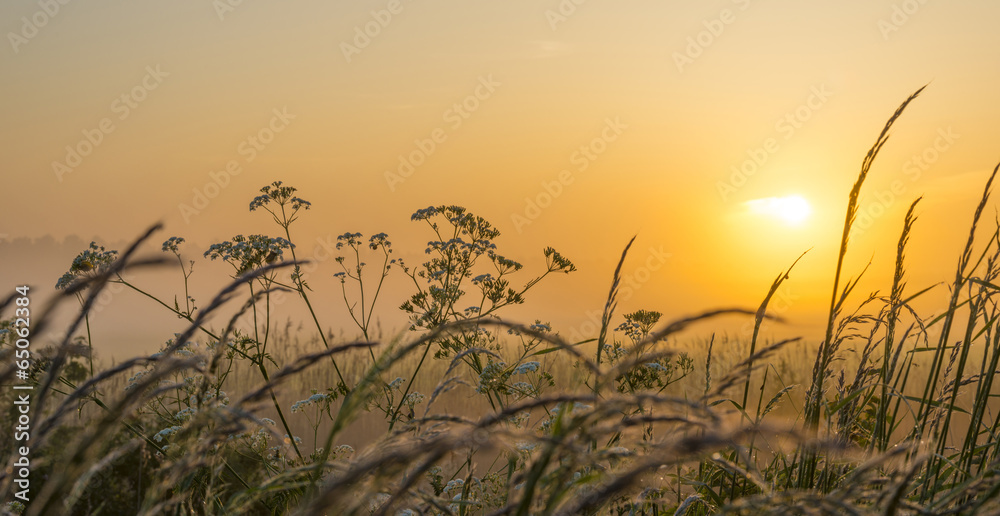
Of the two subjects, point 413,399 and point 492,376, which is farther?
point 413,399

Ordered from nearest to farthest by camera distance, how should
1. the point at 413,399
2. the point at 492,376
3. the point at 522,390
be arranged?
1. the point at 492,376
2. the point at 522,390
3. the point at 413,399

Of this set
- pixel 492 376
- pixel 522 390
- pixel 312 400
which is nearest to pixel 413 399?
pixel 312 400

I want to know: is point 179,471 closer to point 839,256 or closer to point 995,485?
point 995,485

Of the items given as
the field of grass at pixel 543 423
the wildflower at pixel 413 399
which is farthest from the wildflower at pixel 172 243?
the wildflower at pixel 413 399

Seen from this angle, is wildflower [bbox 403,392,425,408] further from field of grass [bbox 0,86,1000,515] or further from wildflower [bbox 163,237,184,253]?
wildflower [bbox 163,237,184,253]

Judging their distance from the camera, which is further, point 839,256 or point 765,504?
point 839,256

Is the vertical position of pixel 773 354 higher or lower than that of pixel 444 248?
lower

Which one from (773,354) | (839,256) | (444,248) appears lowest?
(773,354)

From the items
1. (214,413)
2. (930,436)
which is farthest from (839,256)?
(214,413)

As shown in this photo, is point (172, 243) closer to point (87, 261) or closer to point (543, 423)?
point (87, 261)

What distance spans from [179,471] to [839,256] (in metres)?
2.19

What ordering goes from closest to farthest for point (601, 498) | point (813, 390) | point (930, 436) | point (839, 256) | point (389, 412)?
point (601, 498) → point (839, 256) → point (813, 390) → point (930, 436) → point (389, 412)

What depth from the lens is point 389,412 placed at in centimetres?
578

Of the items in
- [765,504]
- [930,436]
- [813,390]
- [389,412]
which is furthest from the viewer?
[389,412]
